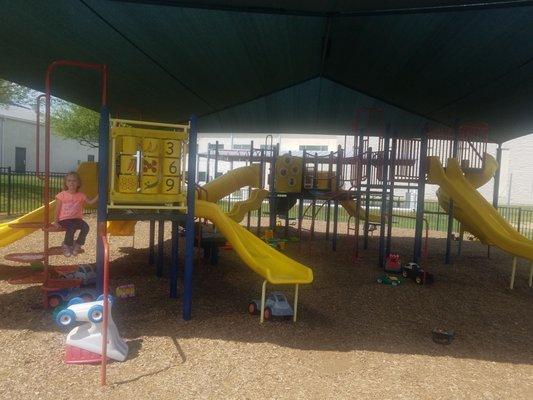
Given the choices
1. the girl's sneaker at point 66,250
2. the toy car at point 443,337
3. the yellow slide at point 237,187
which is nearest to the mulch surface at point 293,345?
the toy car at point 443,337

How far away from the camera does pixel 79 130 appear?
114ft

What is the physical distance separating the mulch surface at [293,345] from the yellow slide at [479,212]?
97 cm

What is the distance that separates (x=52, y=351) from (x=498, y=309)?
7047mm

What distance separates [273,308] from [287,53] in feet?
16.8

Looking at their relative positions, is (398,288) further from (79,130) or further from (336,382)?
(79,130)

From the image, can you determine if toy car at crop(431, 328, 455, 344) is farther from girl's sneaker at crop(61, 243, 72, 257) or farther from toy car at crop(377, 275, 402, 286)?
girl's sneaker at crop(61, 243, 72, 257)

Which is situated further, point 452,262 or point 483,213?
point 452,262

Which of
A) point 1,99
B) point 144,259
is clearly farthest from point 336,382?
point 1,99

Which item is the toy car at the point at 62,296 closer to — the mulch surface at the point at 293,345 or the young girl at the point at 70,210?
the mulch surface at the point at 293,345

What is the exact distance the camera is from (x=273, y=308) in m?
6.30

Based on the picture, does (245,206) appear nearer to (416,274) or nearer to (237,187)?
(237,187)

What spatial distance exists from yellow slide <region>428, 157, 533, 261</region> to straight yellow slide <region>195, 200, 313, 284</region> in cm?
534

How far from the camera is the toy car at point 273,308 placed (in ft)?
20.6

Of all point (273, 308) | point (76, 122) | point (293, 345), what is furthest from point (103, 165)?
point (76, 122)
